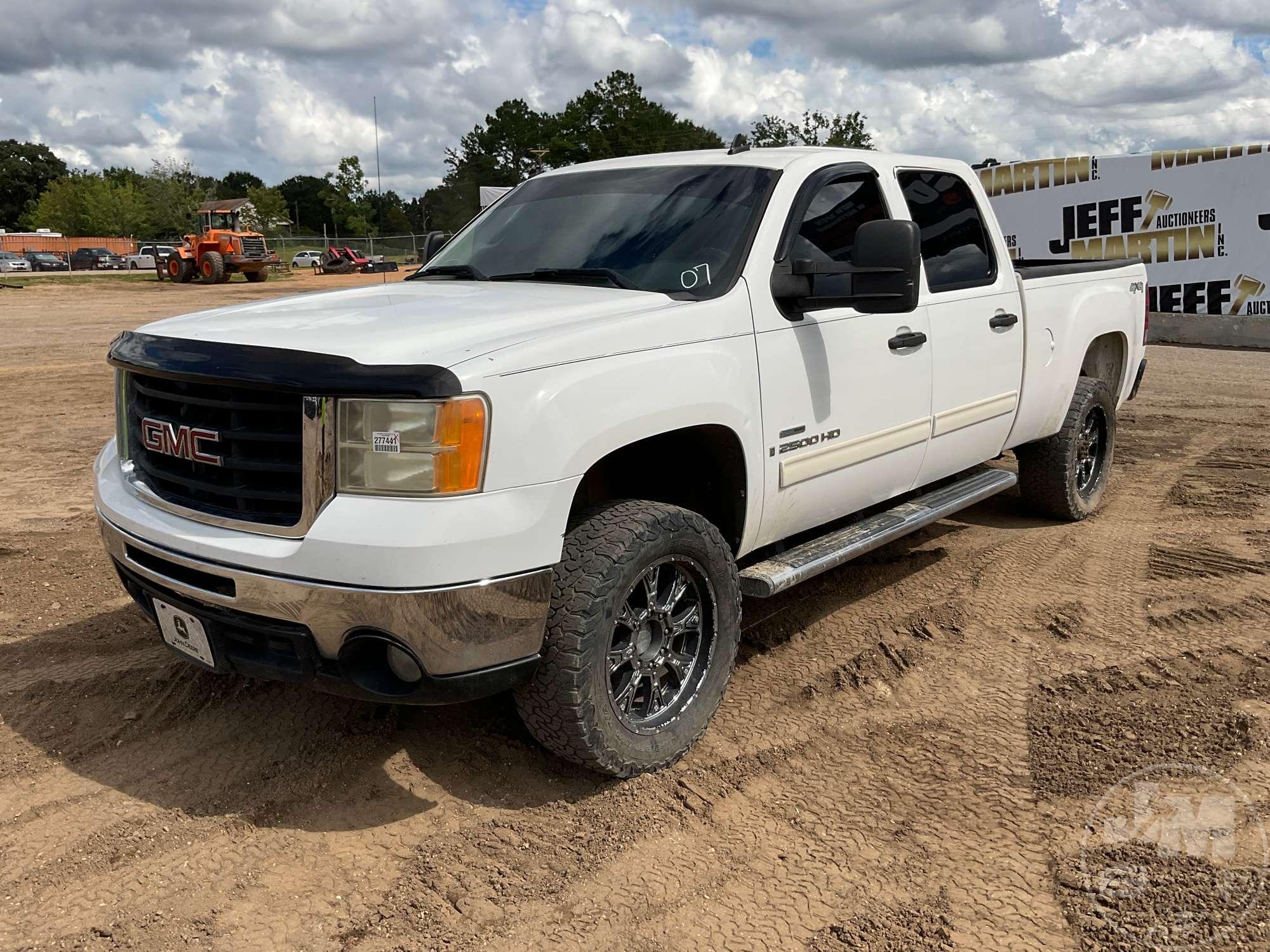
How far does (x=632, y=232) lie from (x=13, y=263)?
6207cm

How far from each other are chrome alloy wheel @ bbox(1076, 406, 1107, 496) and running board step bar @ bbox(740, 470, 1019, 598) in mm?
1076

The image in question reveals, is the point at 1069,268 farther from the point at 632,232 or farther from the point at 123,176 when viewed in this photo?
the point at 123,176

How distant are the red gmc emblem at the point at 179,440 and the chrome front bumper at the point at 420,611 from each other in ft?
0.98

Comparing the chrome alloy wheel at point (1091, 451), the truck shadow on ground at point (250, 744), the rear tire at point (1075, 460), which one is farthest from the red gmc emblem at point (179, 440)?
the chrome alloy wheel at point (1091, 451)


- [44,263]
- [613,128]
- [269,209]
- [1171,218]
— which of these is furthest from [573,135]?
[1171,218]

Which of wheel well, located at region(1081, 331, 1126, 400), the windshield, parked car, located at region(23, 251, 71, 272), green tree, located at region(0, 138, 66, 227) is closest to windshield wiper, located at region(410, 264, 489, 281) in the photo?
the windshield

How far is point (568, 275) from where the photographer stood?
393cm

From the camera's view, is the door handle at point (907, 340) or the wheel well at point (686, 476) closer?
the wheel well at point (686, 476)

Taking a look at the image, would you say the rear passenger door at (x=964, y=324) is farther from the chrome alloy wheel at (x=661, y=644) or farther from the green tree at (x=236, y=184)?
the green tree at (x=236, y=184)

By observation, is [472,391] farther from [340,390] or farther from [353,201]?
[353,201]

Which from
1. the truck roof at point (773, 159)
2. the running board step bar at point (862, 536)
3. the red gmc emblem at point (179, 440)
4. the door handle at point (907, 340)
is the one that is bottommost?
the running board step bar at point (862, 536)

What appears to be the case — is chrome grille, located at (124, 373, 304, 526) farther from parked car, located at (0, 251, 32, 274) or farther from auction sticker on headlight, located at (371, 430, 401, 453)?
parked car, located at (0, 251, 32, 274)

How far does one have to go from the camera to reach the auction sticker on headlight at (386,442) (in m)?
2.74

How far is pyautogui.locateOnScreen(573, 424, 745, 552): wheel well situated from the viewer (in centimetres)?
355
